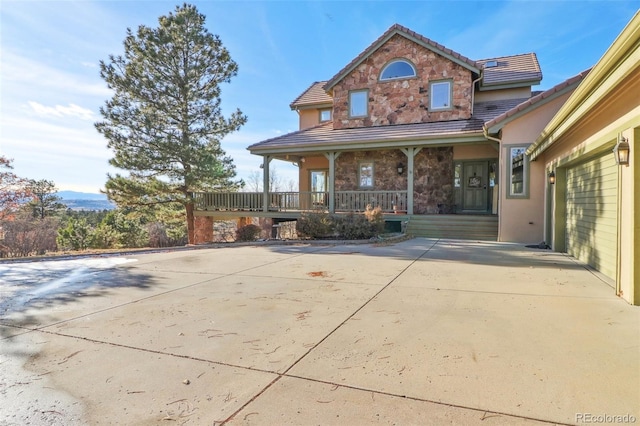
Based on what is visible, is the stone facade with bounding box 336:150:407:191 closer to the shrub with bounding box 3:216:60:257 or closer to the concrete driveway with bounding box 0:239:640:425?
the concrete driveway with bounding box 0:239:640:425

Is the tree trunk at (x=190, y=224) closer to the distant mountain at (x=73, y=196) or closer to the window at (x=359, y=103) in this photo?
the distant mountain at (x=73, y=196)

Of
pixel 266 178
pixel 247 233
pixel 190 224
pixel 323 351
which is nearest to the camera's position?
pixel 323 351

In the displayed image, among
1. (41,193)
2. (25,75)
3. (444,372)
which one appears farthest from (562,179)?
(41,193)

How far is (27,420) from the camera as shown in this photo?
2104 millimetres

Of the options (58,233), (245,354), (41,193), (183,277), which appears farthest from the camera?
(41,193)

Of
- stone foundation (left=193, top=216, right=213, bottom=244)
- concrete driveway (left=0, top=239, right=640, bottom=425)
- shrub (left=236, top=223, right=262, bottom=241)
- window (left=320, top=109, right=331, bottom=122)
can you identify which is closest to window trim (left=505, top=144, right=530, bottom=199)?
concrete driveway (left=0, top=239, right=640, bottom=425)

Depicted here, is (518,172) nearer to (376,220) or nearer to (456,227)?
(456,227)

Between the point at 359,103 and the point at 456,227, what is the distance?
703cm

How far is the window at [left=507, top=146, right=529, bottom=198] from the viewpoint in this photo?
10555mm

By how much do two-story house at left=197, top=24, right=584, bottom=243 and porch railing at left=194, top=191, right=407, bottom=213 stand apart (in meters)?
0.05

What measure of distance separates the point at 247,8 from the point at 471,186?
10978 millimetres

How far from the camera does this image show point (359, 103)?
15562 millimetres

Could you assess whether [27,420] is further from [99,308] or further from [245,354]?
[99,308]

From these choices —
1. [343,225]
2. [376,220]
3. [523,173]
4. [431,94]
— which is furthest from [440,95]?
[343,225]
